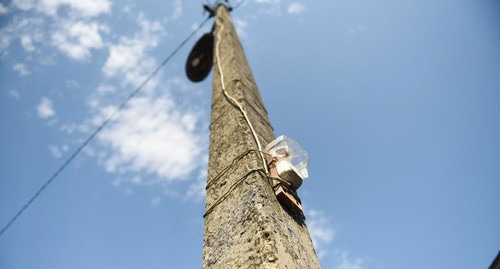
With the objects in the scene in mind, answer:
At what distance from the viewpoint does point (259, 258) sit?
1.29 metres

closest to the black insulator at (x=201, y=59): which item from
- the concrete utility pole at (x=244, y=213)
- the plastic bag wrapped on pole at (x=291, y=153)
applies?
the concrete utility pole at (x=244, y=213)

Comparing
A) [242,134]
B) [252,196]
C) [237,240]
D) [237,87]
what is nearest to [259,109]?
[237,87]

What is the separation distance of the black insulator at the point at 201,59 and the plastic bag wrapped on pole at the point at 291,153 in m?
3.94

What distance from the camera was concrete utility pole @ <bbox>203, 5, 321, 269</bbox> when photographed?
1368mm

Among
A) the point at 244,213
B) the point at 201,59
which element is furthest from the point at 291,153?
the point at 201,59

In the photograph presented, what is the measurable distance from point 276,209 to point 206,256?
1.64 feet

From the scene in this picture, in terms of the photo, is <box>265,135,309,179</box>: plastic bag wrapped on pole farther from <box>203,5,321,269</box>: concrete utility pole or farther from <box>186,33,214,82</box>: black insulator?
<box>186,33,214,82</box>: black insulator

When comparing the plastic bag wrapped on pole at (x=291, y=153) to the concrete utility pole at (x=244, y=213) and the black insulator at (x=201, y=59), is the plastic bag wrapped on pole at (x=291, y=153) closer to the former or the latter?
the concrete utility pole at (x=244, y=213)

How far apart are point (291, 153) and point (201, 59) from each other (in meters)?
4.23

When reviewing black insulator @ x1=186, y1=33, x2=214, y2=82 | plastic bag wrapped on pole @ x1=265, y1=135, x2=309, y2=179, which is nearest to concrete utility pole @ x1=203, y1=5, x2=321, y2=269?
plastic bag wrapped on pole @ x1=265, y1=135, x2=309, y2=179

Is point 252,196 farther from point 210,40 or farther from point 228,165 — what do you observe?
point 210,40

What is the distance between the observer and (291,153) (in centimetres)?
204

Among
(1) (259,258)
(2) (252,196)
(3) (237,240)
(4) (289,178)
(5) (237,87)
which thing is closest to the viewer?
(1) (259,258)

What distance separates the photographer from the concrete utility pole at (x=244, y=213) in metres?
1.37
